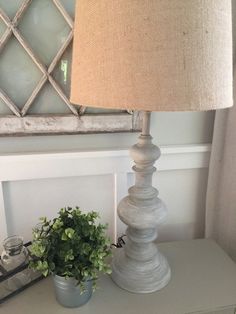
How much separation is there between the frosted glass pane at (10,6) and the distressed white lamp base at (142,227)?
1.54ft

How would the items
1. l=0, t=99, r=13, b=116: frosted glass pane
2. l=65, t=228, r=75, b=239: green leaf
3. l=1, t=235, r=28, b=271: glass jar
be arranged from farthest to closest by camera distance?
l=0, t=99, r=13, b=116: frosted glass pane → l=1, t=235, r=28, b=271: glass jar → l=65, t=228, r=75, b=239: green leaf

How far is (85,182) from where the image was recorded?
1.01 m

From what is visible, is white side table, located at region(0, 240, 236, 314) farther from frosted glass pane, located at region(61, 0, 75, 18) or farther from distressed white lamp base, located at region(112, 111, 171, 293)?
frosted glass pane, located at region(61, 0, 75, 18)

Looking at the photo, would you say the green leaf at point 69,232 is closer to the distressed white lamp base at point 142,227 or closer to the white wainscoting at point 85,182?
the distressed white lamp base at point 142,227

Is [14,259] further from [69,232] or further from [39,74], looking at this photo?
[39,74]

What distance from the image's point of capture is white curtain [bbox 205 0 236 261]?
96 cm

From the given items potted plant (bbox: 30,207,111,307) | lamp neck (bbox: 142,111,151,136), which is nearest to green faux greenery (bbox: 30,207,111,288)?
potted plant (bbox: 30,207,111,307)

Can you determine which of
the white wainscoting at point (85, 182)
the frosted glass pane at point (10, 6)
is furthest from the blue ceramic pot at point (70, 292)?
the frosted glass pane at point (10, 6)

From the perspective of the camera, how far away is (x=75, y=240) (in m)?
0.67

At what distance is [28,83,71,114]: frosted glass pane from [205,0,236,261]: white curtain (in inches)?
19.6

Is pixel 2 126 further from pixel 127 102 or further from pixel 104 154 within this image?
pixel 127 102

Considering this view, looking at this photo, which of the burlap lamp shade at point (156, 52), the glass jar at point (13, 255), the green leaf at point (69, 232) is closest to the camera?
the burlap lamp shade at point (156, 52)

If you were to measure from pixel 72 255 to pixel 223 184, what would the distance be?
0.59m

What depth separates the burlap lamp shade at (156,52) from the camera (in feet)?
1.55
